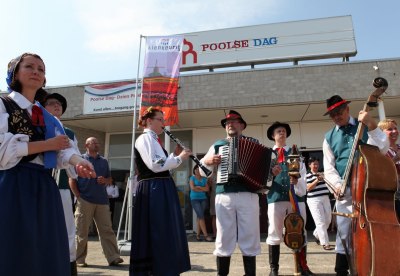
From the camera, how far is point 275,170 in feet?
13.4

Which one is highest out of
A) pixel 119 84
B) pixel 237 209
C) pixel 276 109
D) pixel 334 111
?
pixel 119 84

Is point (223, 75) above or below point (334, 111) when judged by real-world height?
above

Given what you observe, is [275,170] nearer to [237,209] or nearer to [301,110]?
[237,209]

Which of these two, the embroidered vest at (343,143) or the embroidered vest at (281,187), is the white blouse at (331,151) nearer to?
the embroidered vest at (343,143)

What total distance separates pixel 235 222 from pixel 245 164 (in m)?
0.70

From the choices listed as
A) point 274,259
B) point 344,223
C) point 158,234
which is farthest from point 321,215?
point 158,234

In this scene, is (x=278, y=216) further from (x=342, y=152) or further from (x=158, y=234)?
(x=158, y=234)

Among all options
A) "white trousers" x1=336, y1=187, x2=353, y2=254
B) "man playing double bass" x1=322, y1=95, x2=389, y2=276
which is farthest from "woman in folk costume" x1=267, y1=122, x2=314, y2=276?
"white trousers" x1=336, y1=187, x2=353, y2=254

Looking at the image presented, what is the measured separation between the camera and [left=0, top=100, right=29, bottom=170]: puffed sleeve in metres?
1.99

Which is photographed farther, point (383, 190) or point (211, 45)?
point (211, 45)

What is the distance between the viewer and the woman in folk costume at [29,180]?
1.92m

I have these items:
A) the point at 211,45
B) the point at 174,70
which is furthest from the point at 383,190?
the point at 211,45

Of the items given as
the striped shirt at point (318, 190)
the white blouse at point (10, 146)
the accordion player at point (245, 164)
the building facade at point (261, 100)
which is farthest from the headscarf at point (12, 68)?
the building facade at point (261, 100)

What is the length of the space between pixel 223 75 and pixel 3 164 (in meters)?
8.66
